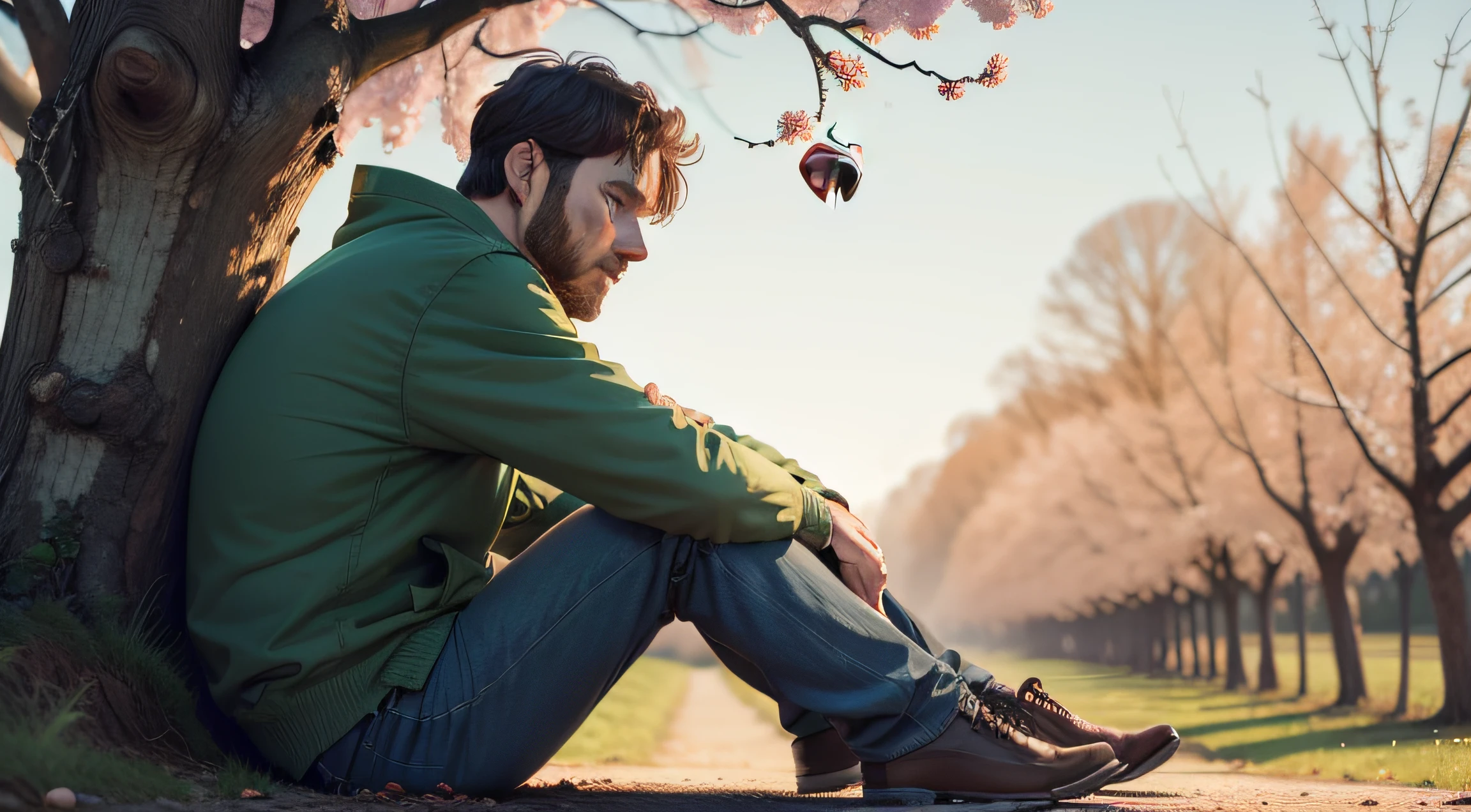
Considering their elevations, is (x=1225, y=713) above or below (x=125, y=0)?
below

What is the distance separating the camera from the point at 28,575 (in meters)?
2.29

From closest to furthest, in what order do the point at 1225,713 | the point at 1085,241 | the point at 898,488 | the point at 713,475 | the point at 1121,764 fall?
the point at 713,475 → the point at 1121,764 → the point at 1225,713 → the point at 1085,241 → the point at 898,488

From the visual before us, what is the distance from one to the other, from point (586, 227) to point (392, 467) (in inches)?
27.7

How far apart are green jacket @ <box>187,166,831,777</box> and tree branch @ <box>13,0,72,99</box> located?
1.95m

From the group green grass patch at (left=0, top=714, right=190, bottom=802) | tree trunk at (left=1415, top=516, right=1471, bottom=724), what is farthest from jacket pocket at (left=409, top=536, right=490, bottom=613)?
tree trunk at (left=1415, top=516, right=1471, bottom=724)

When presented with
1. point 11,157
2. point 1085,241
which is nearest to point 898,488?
point 1085,241

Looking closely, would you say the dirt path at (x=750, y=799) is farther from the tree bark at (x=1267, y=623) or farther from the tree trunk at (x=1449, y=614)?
the tree bark at (x=1267, y=623)

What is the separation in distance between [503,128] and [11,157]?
2118 mm

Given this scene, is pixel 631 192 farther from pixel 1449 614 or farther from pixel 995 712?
pixel 1449 614

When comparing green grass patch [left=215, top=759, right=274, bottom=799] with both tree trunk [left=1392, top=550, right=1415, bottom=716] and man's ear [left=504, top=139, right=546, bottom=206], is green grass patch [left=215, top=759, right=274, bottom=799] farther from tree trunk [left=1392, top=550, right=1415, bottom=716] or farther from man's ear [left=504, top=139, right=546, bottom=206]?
tree trunk [left=1392, top=550, right=1415, bottom=716]

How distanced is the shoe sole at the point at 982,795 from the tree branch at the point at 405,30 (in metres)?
2.25

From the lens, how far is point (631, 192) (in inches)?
97.8

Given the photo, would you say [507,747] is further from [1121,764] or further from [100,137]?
[100,137]

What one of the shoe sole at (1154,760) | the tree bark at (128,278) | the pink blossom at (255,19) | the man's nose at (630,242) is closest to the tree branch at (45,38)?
the pink blossom at (255,19)
